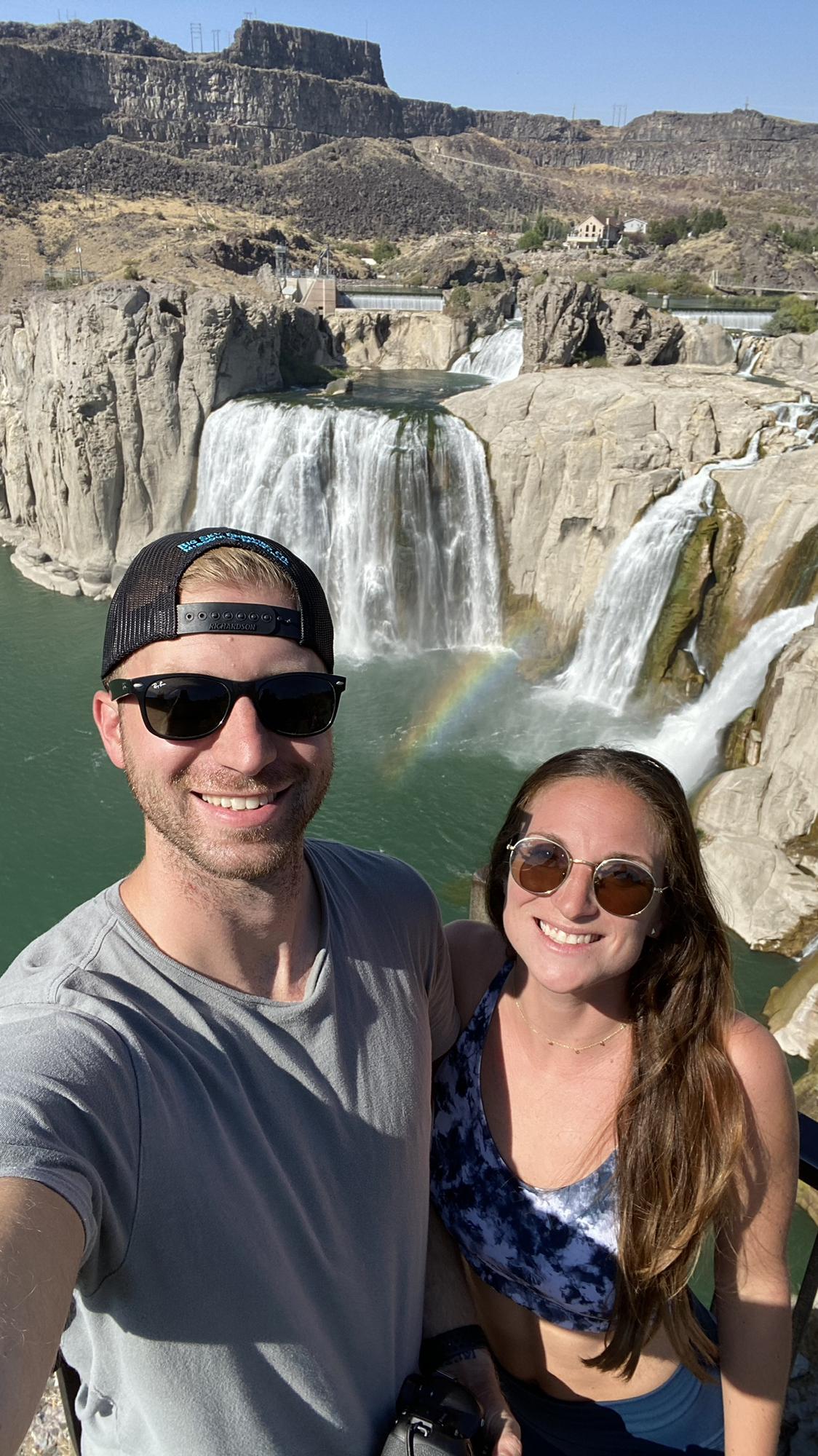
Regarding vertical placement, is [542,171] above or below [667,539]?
above

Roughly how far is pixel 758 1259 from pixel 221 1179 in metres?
1.07

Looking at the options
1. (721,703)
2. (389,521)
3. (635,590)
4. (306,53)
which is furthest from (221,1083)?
(306,53)

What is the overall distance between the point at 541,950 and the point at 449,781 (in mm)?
9551

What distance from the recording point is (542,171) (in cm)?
9275

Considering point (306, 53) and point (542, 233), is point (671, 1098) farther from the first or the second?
point (306, 53)

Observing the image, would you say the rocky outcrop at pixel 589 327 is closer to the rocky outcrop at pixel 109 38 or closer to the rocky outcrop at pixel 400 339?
the rocky outcrop at pixel 400 339

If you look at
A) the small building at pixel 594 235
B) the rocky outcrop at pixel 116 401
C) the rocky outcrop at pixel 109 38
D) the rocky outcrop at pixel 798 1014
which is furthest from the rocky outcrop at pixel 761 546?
the rocky outcrop at pixel 109 38

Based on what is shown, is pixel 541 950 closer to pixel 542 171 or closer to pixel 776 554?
pixel 776 554

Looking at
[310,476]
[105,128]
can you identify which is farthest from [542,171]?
[310,476]

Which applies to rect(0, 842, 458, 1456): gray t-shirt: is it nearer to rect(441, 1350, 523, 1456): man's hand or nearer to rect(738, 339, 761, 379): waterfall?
rect(441, 1350, 523, 1456): man's hand

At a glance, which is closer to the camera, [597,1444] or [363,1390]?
[363,1390]

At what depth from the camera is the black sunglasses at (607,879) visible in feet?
5.74

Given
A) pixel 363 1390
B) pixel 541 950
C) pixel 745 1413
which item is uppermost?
pixel 541 950

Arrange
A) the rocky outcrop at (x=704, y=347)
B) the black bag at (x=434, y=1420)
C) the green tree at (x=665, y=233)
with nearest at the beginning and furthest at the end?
1. the black bag at (x=434, y=1420)
2. the rocky outcrop at (x=704, y=347)
3. the green tree at (x=665, y=233)
